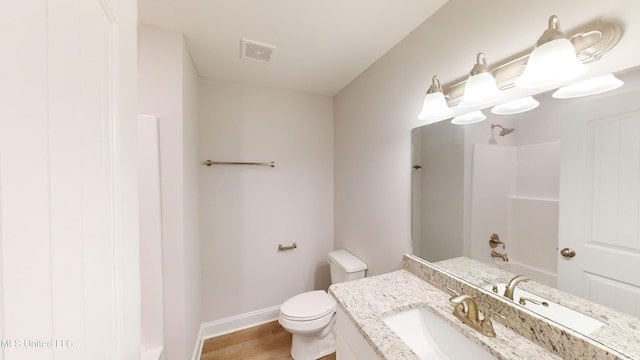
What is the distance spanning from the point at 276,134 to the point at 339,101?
0.74 metres

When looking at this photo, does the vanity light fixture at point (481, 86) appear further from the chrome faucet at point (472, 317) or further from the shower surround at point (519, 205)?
the chrome faucet at point (472, 317)

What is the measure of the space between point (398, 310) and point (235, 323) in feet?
5.71

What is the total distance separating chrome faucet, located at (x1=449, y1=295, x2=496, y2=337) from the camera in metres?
0.83

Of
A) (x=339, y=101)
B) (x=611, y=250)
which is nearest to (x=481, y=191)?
(x=611, y=250)

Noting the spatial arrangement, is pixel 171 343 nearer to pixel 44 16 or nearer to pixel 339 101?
pixel 44 16

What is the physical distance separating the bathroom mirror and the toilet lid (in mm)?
831

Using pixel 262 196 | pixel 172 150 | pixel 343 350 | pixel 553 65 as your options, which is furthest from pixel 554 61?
pixel 262 196

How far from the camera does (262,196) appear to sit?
219 centimetres

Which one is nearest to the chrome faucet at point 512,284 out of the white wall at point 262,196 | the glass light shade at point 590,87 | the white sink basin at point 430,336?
the white sink basin at point 430,336

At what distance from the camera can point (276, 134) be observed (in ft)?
7.29

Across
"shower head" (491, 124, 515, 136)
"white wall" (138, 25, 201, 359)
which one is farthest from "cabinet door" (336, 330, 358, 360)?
"shower head" (491, 124, 515, 136)

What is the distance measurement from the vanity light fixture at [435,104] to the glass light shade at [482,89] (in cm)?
15

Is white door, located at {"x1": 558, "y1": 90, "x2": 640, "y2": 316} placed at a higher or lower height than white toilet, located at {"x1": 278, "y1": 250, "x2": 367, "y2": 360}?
higher

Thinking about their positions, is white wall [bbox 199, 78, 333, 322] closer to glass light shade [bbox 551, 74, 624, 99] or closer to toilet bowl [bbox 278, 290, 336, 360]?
toilet bowl [bbox 278, 290, 336, 360]
